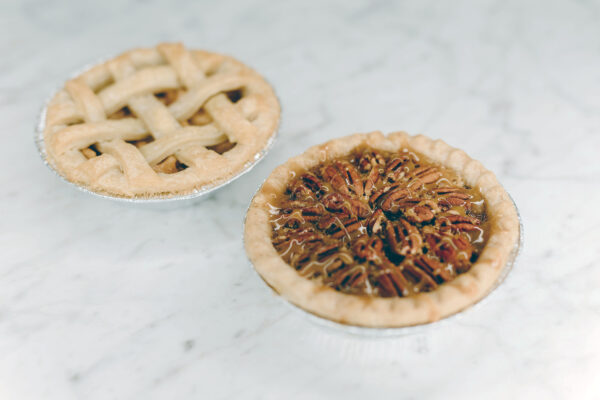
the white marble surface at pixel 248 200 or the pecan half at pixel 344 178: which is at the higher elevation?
the pecan half at pixel 344 178

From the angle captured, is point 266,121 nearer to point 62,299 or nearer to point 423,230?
point 423,230

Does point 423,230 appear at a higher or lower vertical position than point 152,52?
lower

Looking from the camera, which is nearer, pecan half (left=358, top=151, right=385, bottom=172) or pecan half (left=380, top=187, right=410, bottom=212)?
pecan half (left=380, top=187, right=410, bottom=212)

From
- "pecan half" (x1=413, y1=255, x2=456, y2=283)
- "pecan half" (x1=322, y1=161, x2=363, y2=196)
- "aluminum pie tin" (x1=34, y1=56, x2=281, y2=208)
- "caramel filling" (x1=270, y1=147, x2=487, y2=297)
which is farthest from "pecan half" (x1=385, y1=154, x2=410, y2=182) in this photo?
"aluminum pie tin" (x1=34, y1=56, x2=281, y2=208)

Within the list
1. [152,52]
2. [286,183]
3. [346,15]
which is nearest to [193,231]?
[286,183]

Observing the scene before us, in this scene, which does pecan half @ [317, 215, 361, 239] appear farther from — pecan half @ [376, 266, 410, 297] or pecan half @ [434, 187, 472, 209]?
pecan half @ [434, 187, 472, 209]

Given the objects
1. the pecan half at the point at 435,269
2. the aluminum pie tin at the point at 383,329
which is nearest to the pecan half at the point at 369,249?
the pecan half at the point at 435,269

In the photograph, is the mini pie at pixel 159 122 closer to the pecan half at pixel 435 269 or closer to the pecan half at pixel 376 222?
the pecan half at pixel 376 222
